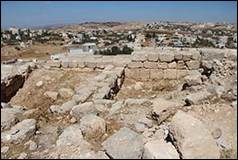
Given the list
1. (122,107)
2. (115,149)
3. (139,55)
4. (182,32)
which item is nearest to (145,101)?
(122,107)

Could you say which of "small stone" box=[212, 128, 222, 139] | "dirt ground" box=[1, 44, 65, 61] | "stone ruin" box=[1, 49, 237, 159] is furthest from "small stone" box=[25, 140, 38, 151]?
"dirt ground" box=[1, 44, 65, 61]

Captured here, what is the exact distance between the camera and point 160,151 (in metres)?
4.39

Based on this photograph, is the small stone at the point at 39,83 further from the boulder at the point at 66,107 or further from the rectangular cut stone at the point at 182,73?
the rectangular cut stone at the point at 182,73

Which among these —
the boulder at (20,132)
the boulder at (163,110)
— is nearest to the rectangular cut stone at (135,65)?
the boulder at (163,110)

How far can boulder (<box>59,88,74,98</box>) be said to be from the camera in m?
8.82

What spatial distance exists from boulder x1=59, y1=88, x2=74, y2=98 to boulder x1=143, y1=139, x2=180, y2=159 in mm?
4585

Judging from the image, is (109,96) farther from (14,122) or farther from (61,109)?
(14,122)

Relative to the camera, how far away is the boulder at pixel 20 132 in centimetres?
559

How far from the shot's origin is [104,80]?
9500mm

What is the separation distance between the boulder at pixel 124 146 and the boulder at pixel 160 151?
170 mm

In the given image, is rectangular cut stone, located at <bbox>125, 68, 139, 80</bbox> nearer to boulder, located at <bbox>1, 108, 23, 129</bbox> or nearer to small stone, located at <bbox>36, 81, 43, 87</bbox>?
small stone, located at <bbox>36, 81, 43, 87</bbox>

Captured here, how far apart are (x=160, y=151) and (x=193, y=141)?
462 mm

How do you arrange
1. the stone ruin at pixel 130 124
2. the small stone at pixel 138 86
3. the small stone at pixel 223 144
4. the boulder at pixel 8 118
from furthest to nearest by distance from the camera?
the small stone at pixel 138 86 → the boulder at pixel 8 118 → the small stone at pixel 223 144 → the stone ruin at pixel 130 124

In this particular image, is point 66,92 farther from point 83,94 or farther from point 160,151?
point 160,151
